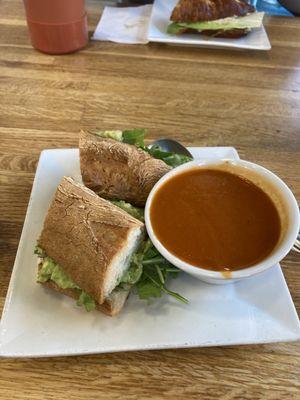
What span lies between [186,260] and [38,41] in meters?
1.74

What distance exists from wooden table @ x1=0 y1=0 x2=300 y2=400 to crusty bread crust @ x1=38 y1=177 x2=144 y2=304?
22 cm

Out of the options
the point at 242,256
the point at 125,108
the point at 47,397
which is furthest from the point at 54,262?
the point at 125,108

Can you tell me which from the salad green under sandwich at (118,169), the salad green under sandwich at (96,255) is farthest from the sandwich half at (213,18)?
the salad green under sandwich at (96,255)

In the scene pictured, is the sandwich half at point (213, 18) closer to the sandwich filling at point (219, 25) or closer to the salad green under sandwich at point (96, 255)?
the sandwich filling at point (219, 25)

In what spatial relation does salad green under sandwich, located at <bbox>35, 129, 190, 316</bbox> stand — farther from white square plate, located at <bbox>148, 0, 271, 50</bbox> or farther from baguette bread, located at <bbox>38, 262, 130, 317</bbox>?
white square plate, located at <bbox>148, 0, 271, 50</bbox>

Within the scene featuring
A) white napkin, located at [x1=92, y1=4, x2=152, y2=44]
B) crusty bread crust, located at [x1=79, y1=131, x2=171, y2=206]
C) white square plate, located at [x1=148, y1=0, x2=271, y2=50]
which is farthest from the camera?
white napkin, located at [x1=92, y1=4, x2=152, y2=44]

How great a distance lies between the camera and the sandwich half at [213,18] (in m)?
2.29

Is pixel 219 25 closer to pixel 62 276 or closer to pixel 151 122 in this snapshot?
pixel 151 122

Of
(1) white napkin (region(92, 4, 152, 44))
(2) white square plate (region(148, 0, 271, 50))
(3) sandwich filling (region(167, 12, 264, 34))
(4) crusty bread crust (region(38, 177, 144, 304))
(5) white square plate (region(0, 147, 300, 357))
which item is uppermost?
(3) sandwich filling (region(167, 12, 264, 34))

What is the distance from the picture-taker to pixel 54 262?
3.65 feet

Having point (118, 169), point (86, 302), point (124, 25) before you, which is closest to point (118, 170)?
point (118, 169)

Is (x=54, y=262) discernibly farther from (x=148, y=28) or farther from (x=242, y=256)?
(x=148, y=28)

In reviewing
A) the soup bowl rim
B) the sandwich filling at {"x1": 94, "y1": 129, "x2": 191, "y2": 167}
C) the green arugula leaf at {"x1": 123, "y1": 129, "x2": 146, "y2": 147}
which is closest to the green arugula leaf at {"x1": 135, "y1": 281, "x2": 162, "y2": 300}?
the soup bowl rim

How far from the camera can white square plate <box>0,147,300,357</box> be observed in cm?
100
